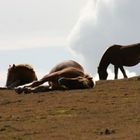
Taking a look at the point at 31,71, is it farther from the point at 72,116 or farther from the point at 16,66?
the point at 72,116

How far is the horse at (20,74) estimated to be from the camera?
17438 mm

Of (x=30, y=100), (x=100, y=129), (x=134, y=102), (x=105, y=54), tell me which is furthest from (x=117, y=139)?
(x=105, y=54)

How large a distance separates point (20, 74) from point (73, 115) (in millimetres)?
7128

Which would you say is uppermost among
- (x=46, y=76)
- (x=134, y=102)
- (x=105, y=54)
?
(x=105, y=54)

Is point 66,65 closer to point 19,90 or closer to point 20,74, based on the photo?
point 19,90

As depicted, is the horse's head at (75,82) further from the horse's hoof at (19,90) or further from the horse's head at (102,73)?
the horse's head at (102,73)

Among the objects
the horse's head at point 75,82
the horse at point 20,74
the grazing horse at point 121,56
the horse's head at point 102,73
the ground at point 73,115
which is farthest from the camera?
the horse's head at point 102,73

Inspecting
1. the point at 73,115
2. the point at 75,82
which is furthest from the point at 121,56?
the point at 73,115

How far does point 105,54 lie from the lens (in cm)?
2728

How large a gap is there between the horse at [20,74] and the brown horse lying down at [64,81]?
6.15 ft

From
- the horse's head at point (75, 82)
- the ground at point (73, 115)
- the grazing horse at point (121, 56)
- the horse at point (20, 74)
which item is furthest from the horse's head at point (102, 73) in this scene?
the ground at point (73, 115)

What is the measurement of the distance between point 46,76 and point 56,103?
319cm

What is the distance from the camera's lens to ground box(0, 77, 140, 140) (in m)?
8.73

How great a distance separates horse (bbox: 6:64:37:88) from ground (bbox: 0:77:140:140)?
2.66 metres
